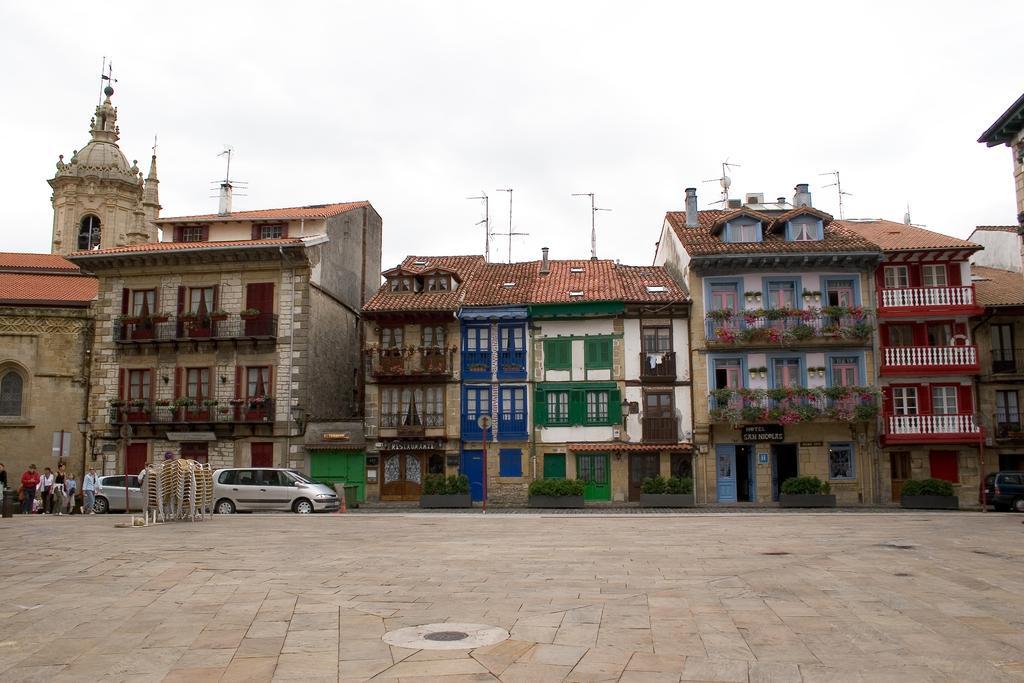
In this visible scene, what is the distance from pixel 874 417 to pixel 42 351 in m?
36.6

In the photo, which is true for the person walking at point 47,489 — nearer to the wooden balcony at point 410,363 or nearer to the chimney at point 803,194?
the wooden balcony at point 410,363

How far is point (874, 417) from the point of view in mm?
35656

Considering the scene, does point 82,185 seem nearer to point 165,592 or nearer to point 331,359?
point 331,359

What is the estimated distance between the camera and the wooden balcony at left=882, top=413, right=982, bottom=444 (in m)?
34.8

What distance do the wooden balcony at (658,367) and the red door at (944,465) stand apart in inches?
434

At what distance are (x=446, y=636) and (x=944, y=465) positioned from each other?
1298 inches

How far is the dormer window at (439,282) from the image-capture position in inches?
1548

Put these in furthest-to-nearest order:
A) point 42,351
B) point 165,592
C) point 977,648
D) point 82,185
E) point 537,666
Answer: point 82,185
point 42,351
point 165,592
point 977,648
point 537,666

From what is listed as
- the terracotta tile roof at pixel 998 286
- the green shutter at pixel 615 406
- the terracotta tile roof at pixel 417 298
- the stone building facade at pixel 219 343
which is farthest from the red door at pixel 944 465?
the stone building facade at pixel 219 343

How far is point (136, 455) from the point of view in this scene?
1485 inches

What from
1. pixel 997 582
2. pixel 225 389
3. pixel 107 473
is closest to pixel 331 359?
pixel 225 389

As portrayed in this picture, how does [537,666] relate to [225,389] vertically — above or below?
below

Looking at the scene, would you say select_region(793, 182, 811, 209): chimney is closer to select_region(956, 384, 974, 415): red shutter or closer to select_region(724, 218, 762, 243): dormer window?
select_region(724, 218, 762, 243): dormer window

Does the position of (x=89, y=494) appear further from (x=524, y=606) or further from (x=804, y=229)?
(x=804, y=229)
